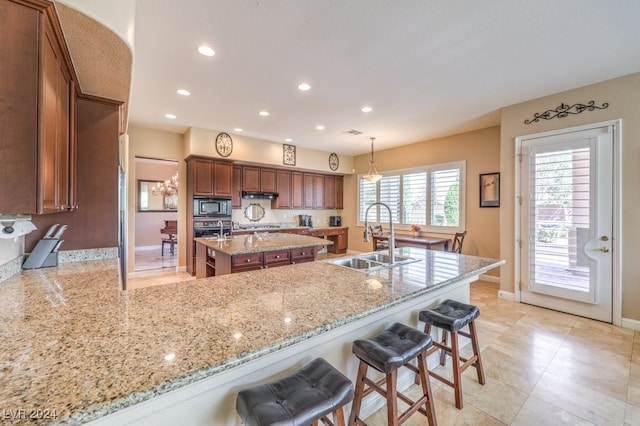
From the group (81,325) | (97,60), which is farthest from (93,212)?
(81,325)

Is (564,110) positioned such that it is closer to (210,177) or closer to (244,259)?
(244,259)

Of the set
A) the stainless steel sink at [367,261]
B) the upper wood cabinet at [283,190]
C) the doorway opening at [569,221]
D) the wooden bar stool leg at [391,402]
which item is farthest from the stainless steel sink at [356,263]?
the upper wood cabinet at [283,190]

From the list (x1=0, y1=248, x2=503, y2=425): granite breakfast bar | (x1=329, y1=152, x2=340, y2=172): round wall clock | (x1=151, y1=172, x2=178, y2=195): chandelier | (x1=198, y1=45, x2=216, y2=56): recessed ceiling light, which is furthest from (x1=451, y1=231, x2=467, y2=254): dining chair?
(x1=151, y1=172, x2=178, y2=195): chandelier

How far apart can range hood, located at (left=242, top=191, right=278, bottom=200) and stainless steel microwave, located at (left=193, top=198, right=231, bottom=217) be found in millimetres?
547

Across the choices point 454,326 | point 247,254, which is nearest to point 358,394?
point 454,326

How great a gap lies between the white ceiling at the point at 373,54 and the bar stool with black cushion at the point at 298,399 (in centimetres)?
232

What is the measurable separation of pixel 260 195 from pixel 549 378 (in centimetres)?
544

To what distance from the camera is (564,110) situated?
11.2ft

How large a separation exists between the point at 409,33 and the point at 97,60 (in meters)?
2.25

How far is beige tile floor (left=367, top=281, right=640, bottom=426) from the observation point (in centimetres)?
179

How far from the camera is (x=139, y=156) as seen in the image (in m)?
5.05

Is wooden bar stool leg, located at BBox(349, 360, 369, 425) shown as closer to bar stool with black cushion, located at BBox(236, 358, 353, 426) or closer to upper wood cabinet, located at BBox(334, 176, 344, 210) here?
bar stool with black cushion, located at BBox(236, 358, 353, 426)

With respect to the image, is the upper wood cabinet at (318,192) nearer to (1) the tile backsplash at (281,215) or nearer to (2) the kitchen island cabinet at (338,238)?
(1) the tile backsplash at (281,215)

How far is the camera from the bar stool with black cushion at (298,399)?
95 cm
